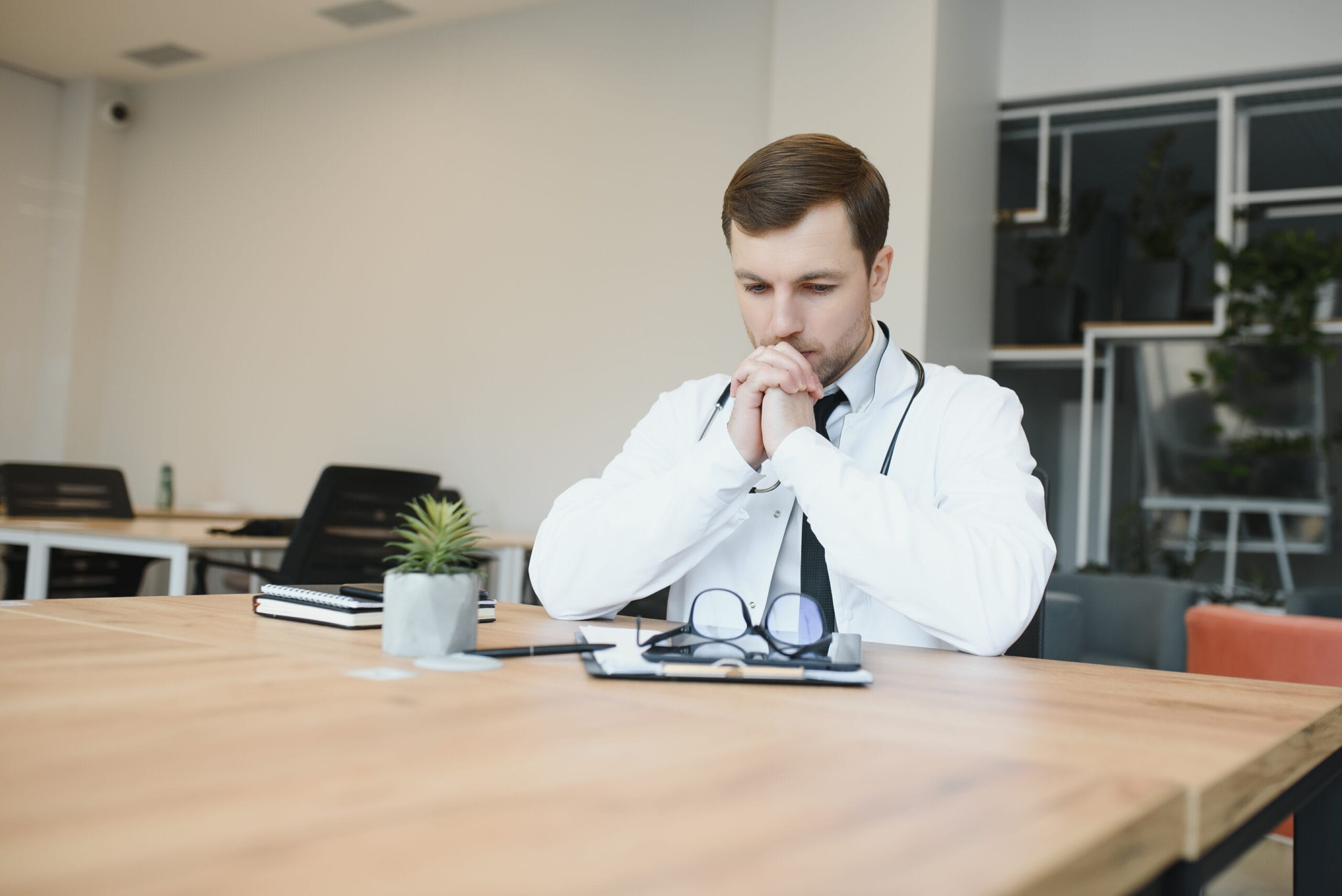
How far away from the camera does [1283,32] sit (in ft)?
14.0

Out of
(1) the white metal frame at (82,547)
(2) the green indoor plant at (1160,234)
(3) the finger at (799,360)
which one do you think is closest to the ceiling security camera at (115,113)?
(1) the white metal frame at (82,547)

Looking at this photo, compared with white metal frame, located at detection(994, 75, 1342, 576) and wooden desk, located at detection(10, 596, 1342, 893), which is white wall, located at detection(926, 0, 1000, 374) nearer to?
white metal frame, located at detection(994, 75, 1342, 576)

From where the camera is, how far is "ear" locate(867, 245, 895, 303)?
1751mm

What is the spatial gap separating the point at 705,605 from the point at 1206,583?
3.97 meters

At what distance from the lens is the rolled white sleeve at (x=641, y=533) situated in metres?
1.44

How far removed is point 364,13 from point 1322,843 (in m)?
5.48

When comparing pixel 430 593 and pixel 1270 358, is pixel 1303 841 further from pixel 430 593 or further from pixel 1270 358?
pixel 1270 358

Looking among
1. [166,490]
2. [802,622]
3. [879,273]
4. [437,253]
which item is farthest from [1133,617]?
[166,490]

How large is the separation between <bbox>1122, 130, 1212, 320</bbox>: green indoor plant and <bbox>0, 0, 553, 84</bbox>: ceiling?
2.85 m

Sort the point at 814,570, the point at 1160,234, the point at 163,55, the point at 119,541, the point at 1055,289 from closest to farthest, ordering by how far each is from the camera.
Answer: the point at 814,570, the point at 119,541, the point at 1160,234, the point at 1055,289, the point at 163,55

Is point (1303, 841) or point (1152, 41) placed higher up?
point (1152, 41)

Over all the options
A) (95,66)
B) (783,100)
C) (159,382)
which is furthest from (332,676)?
(95,66)

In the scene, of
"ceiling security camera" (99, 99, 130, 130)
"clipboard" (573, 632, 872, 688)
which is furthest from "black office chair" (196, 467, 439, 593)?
"ceiling security camera" (99, 99, 130, 130)

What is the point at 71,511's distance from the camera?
423cm
